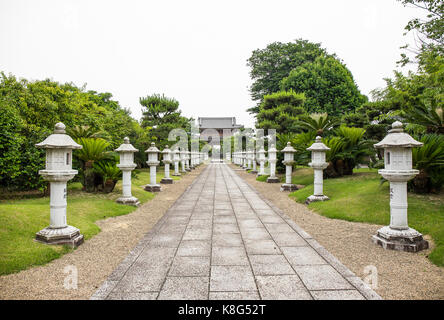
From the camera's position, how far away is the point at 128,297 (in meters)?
Result: 2.75

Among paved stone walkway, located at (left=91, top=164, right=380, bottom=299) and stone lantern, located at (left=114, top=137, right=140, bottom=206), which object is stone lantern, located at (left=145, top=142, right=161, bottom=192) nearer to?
stone lantern, located at (left=114, top=137, right=140, bottom=206)

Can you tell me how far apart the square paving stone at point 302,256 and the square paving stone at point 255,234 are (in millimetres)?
667

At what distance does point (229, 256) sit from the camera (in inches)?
154

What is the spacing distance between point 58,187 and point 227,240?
2.98 metres

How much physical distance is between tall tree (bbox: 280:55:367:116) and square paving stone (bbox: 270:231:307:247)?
1723cm

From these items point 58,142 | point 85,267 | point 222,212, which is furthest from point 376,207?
point 58,142

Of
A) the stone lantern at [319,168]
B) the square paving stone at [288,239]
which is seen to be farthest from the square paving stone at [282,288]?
the stone lantern at [319,168]

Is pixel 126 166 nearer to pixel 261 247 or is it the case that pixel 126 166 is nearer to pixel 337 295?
pixel 261 247

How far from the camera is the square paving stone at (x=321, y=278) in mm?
2975

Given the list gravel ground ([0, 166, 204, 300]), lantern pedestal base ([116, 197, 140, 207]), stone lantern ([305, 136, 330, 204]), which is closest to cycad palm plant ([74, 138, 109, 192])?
lantern pedestal base ([116, 197, 140, 207])

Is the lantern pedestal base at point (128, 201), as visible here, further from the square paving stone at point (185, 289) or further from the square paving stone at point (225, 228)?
the square paving stone at point (185, 289)

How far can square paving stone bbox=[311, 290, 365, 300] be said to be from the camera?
2.73 metres
